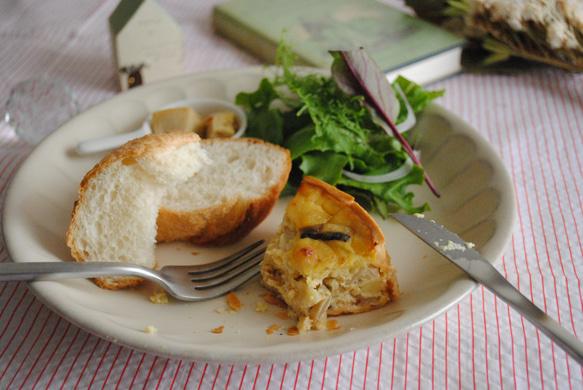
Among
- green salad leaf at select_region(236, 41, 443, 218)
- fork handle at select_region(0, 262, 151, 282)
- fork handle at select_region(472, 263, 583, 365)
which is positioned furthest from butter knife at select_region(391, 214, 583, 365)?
fork handle at select_region(0, 262, 151, 282)

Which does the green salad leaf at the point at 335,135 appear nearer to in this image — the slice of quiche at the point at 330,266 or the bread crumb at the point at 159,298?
the slice of quiche at the point at 330,266

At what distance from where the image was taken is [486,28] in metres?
3.62

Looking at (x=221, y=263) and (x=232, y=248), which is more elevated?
(x=221, y=263)

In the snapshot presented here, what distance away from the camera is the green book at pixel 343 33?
3.49 metres

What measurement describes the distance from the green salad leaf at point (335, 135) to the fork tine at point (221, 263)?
1.79 feet

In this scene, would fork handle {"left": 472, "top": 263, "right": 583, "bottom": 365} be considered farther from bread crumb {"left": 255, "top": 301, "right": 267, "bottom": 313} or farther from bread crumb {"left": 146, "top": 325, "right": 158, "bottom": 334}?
bread crumb {"left": 146, "top": 325, "right": 158, "bottom": 334}

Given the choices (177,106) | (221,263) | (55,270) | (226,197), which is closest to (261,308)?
(221,263)

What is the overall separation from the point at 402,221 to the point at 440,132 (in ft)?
3.36

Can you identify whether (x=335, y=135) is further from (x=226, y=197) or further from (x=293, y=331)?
(x=293, y=331)

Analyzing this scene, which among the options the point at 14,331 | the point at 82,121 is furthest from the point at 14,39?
the point at 14,331

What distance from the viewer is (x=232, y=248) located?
229 centimetres

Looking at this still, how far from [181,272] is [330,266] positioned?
0.64 metres

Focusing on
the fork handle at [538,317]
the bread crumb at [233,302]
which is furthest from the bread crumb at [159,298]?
the fork handle at [538,317]

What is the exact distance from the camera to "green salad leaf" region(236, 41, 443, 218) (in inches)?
99.0
